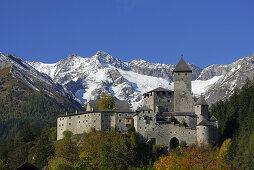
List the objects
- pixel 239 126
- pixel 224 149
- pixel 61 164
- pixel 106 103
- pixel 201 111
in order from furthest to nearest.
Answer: pixel 106 103, pixel 239 126, pixel 201 111, pixel 224 149, pixel 61 164

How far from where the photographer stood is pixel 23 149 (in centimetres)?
11881

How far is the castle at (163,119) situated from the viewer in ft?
344

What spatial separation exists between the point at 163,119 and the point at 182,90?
37.5ft

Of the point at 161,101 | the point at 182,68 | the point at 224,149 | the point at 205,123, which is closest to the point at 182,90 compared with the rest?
the point at 161,101

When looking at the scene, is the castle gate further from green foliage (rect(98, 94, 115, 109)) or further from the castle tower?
green foliage (rect(98, 94, 115, 109))

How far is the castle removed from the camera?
344 ft

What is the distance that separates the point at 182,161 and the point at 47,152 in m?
38.6

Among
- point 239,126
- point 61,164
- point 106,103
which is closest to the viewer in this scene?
point 61,164

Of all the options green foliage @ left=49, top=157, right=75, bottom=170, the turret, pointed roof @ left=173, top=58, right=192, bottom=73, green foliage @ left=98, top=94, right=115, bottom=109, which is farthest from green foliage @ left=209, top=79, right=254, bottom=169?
green foliage @ left=49, top=157, right=75, bottom=170

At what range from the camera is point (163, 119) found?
10912 cm

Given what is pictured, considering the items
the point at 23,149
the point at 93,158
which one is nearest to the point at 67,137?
the point at 23,149

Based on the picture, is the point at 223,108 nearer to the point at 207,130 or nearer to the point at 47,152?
the point at 207,130

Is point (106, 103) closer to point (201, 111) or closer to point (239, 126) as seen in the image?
point (201, 111)

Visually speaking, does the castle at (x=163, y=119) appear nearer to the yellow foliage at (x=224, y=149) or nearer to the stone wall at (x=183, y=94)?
the stone wall at (x=183, y=94)
